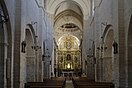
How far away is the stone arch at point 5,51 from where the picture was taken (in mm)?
10911

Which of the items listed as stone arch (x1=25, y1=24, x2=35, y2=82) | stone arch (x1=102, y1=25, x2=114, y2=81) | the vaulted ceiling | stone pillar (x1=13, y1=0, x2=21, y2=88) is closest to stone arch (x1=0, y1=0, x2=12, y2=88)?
stone pillar (x1=13, y1=0, x2=21, y2=88)

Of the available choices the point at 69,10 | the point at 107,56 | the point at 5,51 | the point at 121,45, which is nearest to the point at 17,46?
the point at 5,51

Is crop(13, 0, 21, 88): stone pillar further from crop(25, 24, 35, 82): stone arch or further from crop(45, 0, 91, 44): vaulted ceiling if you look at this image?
crop(45, 0, 91, 44): vaulted ceiling

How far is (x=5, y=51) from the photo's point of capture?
450 inches

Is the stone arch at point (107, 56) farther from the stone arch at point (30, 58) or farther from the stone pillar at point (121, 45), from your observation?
the stone pillar at point (121, 45)

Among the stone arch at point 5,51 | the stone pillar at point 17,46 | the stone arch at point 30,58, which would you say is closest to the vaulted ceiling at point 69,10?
the stone arch at point 30,58

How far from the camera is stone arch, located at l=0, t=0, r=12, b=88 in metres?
10.9

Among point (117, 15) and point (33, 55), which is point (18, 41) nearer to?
point (117, 15)

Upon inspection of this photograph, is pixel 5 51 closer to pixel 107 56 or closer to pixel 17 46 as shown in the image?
pixel 17 46

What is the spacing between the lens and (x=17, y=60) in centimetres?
1297

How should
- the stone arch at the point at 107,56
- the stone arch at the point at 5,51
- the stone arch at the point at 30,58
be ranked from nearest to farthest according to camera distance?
1. the stone arch at the point at 5,51
2. the stone arch at the point at 107,56
3. the stone arch at the point at 30,58

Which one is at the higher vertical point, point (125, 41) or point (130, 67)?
point (125, 41)

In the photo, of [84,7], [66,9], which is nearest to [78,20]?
[66,9]

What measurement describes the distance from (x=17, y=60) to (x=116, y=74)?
16.1 feet
